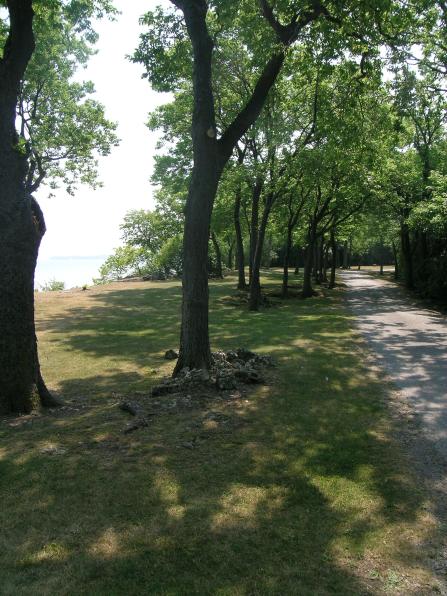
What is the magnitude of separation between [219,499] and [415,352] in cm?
963

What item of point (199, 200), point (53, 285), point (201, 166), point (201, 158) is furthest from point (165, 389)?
point (53, 285)

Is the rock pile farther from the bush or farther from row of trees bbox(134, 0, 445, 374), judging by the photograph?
the bush

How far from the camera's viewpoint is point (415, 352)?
1290cm

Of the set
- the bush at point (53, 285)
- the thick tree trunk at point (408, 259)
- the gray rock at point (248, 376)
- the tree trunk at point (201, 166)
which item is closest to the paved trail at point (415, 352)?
the gray rock at point (248, 376)

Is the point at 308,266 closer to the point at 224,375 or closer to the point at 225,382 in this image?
the point at 224,375

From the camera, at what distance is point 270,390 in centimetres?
906

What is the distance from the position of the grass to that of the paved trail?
2.18 feet

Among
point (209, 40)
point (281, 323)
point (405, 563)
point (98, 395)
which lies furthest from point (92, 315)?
point (405, 563)

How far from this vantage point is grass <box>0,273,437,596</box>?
12.0ft

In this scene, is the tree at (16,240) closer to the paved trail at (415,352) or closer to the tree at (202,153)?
the tree at (202,153)

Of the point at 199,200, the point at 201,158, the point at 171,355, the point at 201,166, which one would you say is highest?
the point at 201,158

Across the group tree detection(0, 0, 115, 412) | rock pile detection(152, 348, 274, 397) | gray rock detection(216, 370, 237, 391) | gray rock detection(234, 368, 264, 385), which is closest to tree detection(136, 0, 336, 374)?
rock pile detection(152, 348, 274, 397)

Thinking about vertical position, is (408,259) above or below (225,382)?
above

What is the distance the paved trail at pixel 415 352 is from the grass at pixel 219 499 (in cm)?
66
